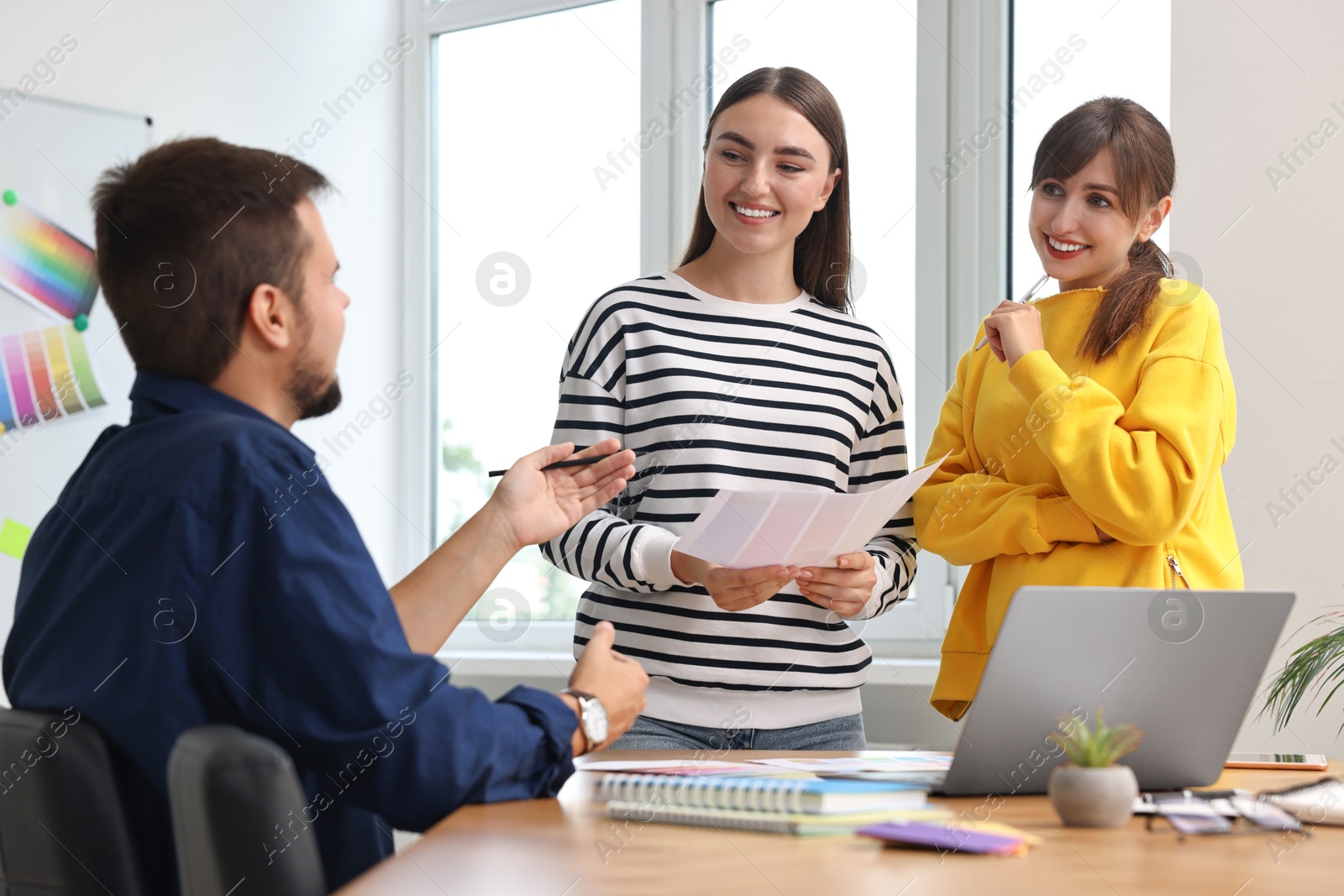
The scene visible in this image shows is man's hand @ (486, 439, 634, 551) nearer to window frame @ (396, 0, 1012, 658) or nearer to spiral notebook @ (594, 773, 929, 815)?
spiral notebook @ (594, 773, 929, 815)

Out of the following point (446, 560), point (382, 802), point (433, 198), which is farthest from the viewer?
point (433, 198)

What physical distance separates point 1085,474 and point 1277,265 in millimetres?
1005

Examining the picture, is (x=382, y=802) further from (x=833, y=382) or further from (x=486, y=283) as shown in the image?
(x=486, y=283)

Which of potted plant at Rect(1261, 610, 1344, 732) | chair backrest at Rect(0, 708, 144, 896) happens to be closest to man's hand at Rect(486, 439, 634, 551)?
chair backrest at Rect(0, 708, 144, 896)

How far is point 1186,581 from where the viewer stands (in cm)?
156

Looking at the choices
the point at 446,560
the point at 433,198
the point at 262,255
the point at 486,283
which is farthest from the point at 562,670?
the point at 262,255

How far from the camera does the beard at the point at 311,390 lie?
3.79 ft

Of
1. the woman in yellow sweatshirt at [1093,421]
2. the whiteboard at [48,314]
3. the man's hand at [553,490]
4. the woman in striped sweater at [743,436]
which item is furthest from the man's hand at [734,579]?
the whiteboard at [48,314]

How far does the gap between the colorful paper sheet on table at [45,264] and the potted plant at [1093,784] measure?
Answer: 2.28 m

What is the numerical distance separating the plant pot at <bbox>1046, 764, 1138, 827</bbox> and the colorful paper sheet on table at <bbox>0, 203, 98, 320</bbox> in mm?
2289

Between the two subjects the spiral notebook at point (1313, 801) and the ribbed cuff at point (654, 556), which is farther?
the ribbed cuff at point (654, 556)

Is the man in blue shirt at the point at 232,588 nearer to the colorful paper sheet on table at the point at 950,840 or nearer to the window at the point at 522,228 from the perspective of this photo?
the colorful paper sheet on table at the point at 950,840

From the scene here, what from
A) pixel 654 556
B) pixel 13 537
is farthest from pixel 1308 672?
pixel 13 537

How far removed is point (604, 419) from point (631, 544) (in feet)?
0.76
